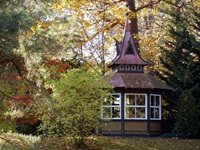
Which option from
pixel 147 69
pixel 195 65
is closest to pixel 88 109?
pixel 195 65

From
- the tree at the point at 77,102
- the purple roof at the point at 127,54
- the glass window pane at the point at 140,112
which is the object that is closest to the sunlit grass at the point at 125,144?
the tree at the point at 77,102

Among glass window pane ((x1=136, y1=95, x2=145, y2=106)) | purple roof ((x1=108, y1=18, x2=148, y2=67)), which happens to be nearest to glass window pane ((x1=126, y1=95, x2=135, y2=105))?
glass window pane ((x1=136, y1=95, x2=145, y2=106))

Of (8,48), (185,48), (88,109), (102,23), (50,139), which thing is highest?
(102,23)

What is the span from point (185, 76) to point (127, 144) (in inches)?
217

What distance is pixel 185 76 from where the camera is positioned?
64.2 feet

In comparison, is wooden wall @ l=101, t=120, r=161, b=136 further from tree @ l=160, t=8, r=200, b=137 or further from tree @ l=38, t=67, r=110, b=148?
tree @ l=38, t=67, r=110, b=148

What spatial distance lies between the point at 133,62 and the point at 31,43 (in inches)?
387

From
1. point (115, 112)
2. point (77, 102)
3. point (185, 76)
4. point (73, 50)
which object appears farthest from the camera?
point (185, 76)

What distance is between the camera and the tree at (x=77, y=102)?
14539mm

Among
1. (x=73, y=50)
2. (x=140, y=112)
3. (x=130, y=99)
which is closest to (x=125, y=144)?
(x=140, y=112)

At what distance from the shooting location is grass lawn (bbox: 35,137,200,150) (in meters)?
15.2

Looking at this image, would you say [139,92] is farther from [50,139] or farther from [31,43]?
[31,43]

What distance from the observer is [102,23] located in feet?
78.8

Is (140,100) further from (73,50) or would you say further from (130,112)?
(73,50)
